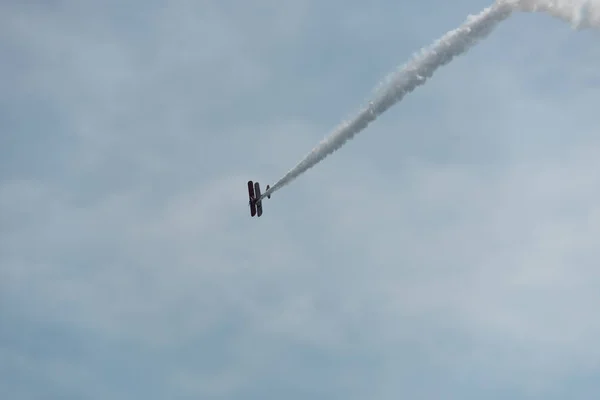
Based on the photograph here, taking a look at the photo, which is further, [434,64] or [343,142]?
[343,142]

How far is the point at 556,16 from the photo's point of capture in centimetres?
5053

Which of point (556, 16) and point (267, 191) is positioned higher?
point (267, 191)

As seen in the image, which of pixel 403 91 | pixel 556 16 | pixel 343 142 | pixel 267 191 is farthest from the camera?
pixel 267 191

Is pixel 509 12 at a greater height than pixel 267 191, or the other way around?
pixel 267 191

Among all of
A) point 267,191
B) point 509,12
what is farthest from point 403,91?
point 267,191

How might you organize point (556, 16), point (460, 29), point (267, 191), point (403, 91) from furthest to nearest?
point (267, 191) < point (403, 91) < point (460, 29) < point (556, 16)

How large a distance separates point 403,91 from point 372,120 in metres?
3.55

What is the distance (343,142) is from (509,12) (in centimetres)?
1560

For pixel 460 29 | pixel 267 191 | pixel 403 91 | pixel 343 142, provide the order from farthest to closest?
pixel 267 191 < pixel 343 142 < pixel 403 91 < pixel 460 29

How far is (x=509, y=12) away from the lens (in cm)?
5325

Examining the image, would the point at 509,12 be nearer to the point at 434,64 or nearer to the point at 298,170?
the point at 434,64

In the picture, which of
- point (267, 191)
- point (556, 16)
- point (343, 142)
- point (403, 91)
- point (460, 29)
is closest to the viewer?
point (556, 16)

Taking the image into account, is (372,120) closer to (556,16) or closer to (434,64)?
(434,64)

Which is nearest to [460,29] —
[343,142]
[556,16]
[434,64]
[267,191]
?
[434,64]
